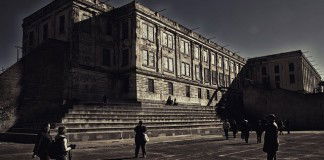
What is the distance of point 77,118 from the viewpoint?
742 inches

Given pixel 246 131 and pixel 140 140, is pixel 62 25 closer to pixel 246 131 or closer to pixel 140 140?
pixel 246 131

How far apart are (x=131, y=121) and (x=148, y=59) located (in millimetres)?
12781

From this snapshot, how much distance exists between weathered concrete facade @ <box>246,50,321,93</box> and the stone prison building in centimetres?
2374

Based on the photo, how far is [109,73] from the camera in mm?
32281

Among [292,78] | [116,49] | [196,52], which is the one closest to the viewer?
[116,49]

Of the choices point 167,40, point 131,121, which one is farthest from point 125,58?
point 131,121

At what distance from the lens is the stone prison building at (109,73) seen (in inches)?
848

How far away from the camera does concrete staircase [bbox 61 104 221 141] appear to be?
18609 millimetres

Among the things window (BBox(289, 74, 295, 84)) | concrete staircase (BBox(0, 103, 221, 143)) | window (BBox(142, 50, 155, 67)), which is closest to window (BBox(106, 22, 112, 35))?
window (BBox(142, 50, 155, 67))

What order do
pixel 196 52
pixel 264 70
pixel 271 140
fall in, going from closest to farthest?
pixel 271 140
pixel 196 52
pixel 264 70

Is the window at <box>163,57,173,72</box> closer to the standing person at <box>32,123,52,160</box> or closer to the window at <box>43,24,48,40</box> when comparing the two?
the window at <box>43,24,48,40</box>

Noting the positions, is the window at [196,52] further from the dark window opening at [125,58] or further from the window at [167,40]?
the dark window opening at [125,58]

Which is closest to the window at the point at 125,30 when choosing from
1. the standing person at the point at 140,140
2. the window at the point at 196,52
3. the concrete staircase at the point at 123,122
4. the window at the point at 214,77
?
the concrete staircase at the point at 123,122

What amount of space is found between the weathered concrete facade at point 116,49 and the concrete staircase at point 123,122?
17.7 feet
